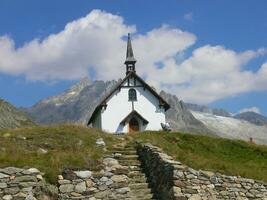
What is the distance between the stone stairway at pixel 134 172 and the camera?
911 inches

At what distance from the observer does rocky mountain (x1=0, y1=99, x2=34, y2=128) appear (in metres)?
57.3

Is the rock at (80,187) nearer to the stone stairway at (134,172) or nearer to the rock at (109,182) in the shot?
the rock at (109,182)

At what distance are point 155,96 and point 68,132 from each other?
1240 inches

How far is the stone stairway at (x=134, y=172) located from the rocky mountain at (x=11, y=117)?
28608 millimetres

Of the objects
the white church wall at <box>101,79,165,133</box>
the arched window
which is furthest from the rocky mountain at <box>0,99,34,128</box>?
the arched window

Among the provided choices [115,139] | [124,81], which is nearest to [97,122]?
[124,81]

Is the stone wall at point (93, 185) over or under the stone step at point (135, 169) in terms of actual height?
under

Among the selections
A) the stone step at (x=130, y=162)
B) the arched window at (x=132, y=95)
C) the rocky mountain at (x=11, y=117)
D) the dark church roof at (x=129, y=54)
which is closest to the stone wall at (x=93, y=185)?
the stone step at (x=130, y=162)

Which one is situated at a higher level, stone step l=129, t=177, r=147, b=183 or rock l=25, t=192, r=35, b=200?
stone step l=129, t=177, r=147, b=183

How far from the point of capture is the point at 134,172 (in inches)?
1017

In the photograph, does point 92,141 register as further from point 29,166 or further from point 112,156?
point 29,166

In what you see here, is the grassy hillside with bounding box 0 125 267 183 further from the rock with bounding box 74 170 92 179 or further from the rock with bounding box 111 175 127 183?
the rock with bounding box 111 175 127 183

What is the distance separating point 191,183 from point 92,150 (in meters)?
6.40

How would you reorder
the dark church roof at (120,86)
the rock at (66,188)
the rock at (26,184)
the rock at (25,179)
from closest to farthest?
1. the rock at (26,184)
2. the rock at (25,179)
3. the rock at (66,188)
4. the dark church roof at (120,86)
